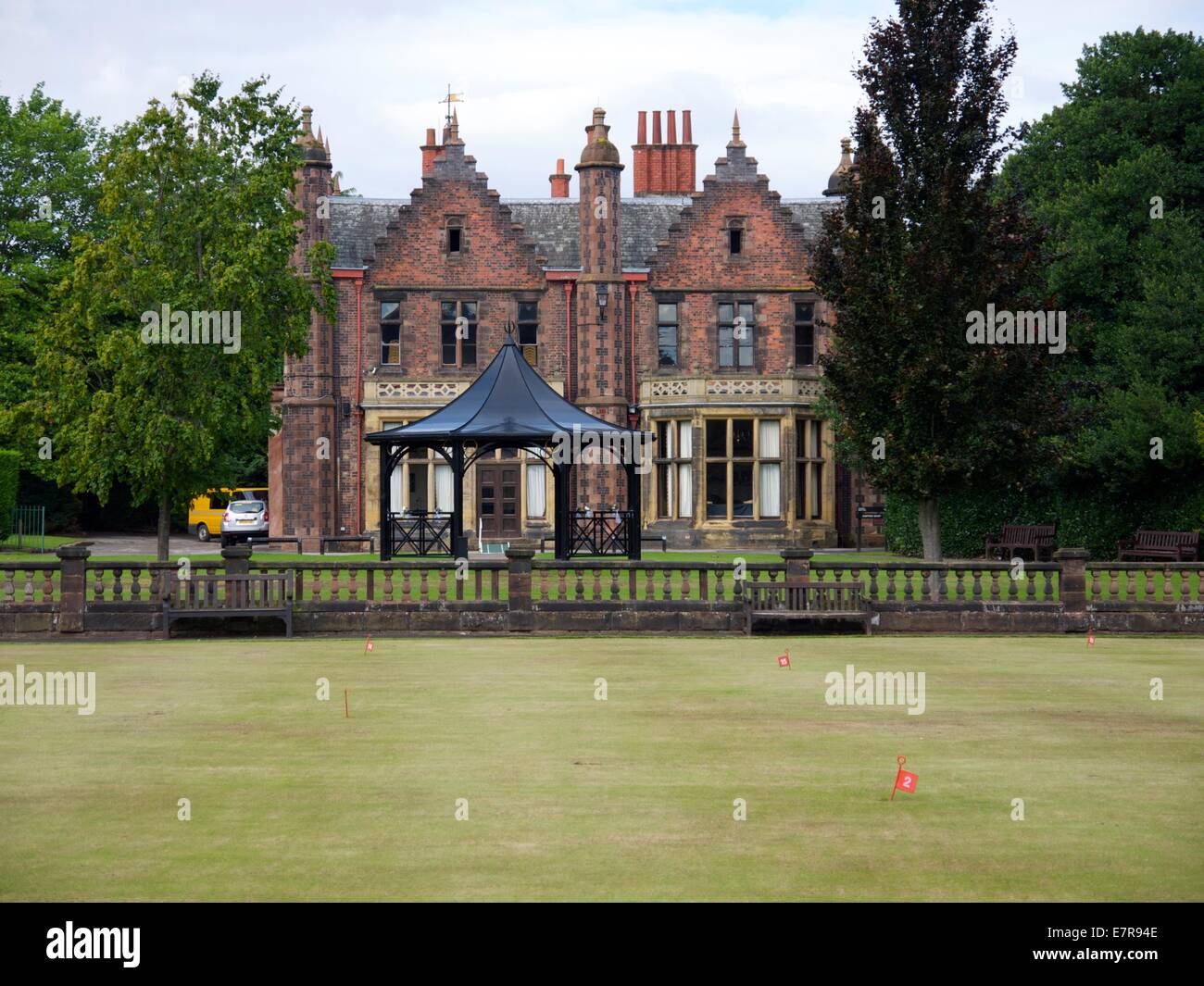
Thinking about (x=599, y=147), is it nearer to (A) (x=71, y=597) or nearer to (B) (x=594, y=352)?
(B) (x=594, y=352)

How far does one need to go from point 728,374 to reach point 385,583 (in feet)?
71.1

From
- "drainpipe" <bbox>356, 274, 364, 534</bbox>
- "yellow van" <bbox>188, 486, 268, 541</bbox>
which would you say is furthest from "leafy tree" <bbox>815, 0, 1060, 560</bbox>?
"yellow van" <bbox>188, 486, 268, 541</bbox>

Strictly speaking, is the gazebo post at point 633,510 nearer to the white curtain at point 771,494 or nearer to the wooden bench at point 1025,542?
the wooden bench at point 1025,542

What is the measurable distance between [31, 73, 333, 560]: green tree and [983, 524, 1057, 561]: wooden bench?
643 inches

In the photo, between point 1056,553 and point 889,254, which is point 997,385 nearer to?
point 889,254

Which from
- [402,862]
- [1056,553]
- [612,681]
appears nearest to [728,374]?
[1056,553]

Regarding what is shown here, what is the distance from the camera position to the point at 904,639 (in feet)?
70.1

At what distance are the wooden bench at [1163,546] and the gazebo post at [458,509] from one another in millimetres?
14400

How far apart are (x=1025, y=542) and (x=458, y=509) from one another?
13.9m

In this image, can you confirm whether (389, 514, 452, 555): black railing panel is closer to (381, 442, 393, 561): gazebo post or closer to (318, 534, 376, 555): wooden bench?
(381, 442, 393, 561): gazebo post

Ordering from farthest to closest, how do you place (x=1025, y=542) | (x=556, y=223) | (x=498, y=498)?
(x=556, y=223)
(x=498, y=498)
(x=1025, y=542)

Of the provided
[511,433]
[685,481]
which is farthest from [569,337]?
[511,433]

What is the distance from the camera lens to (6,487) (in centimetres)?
4109
